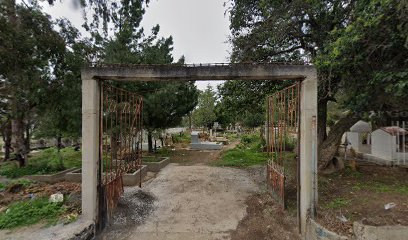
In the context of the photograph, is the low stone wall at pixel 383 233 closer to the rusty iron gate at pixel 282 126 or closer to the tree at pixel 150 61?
the rusty iron gate at pixel 282 126

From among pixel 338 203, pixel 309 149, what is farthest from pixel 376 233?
pixel 309 149

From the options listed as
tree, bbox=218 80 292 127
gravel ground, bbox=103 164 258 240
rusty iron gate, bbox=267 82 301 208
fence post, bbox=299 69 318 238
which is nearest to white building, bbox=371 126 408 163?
tree, bbox=218 80 292 127

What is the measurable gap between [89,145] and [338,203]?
5.43 meters

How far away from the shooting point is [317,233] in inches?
168

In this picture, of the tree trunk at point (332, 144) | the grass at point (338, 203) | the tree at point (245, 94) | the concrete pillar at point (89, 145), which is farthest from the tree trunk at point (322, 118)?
the concrete pillar at point (89, 145)

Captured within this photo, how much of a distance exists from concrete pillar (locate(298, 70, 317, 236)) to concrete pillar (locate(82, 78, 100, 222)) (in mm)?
4052

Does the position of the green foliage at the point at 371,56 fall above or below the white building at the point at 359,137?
above

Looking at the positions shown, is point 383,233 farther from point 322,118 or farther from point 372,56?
point 322,118

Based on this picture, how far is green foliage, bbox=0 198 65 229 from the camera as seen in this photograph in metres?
4.80

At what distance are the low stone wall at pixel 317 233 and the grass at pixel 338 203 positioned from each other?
1.05 meters

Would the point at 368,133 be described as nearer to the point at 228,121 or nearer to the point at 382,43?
the point at 382,43

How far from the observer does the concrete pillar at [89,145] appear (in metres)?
4.72

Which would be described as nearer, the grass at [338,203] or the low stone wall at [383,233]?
the low stone wall at [383,233]

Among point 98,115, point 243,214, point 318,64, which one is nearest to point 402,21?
point 318,64
